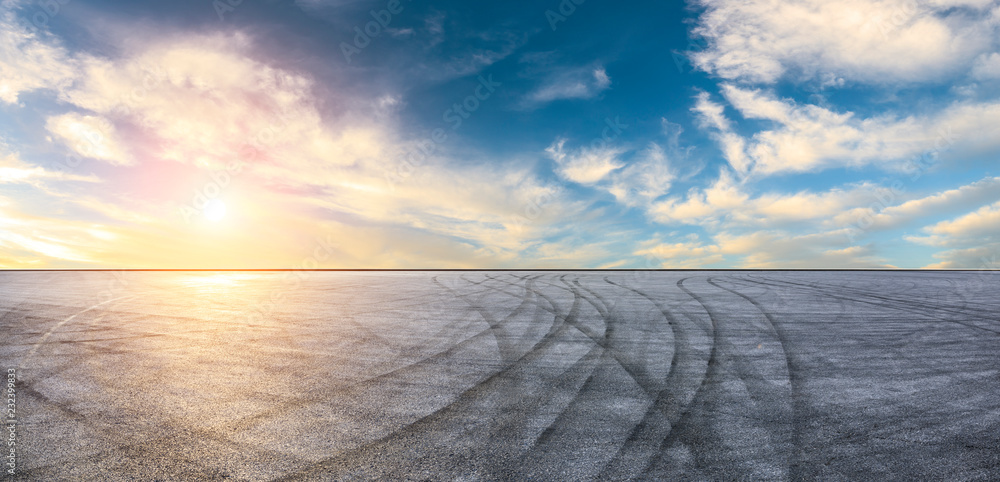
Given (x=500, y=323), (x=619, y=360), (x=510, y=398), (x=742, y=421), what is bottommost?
(x=742, y=421)

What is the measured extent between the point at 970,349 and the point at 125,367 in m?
15.0

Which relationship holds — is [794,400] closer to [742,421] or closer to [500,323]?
[742,421]

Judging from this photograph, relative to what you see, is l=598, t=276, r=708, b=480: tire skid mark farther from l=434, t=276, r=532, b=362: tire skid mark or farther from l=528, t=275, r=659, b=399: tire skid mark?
l=434, t=276, r=532, b=362: tire skid mark

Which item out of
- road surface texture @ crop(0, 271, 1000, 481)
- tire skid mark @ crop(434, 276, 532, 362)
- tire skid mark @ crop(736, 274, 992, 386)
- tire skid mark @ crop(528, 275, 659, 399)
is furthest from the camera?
tire skid mark @ crop(434, 276, 532, 362)

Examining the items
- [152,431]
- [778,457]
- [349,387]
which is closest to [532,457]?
[778,457]

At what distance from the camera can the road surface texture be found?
13.2 ft

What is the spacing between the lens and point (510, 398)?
18.7 ft

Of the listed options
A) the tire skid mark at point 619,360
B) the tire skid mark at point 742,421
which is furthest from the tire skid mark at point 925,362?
the tire skid mark at point 619,360

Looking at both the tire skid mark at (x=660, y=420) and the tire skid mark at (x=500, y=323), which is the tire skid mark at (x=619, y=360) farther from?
the tire skid mark at (x=500, y=323)

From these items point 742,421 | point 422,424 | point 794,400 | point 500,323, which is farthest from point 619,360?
point 500,323

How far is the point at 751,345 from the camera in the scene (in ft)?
28.3

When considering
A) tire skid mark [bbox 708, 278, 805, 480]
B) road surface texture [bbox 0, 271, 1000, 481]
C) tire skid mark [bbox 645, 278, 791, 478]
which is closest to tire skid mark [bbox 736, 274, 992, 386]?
road surface texture [bbox 0, 271, 1000, 481]

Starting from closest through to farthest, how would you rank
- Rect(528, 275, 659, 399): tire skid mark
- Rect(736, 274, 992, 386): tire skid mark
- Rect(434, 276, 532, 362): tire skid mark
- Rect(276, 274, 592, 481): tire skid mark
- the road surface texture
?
Rect(276, 274, 592, 481): tire skid mark
the road surface texture
Rect(528, 275, 659, 399): tire skid mark
Rect(736, 274, 992, 386): tire skid mark
Rect(434, 276, 532, 362): tire skid mark

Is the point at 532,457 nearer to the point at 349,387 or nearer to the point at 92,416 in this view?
the point at 349,387
